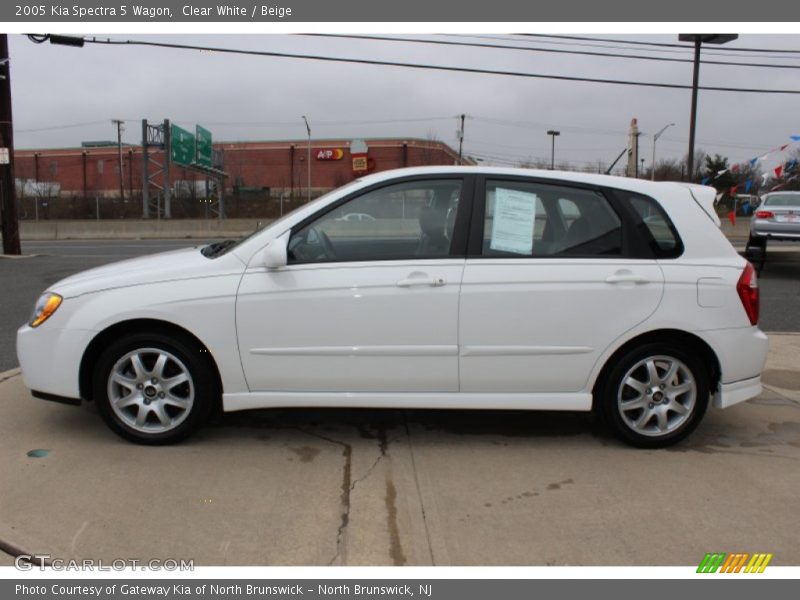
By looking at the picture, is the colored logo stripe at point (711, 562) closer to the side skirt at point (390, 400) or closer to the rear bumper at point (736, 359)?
the side skirt at point (390, 400)

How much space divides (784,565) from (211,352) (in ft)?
10.1

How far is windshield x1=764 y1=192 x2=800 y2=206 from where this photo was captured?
530 inches

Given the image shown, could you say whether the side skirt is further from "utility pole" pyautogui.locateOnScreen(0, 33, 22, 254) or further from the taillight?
"utility pole" pyautogui.locateOnScreen(0, 33, 22, 254)

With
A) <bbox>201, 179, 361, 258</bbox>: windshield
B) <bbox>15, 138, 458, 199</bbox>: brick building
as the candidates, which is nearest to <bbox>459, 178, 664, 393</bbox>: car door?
<bbox>201, 179, 361, 258</bbox>: windshield

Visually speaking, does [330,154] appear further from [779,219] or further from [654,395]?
[654,395]

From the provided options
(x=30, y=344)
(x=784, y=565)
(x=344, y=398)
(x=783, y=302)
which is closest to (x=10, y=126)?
(x=30, y=344)

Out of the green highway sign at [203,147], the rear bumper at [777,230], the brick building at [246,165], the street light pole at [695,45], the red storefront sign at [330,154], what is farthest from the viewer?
the red storefront sign at [330,154]

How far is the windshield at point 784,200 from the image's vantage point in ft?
44.1

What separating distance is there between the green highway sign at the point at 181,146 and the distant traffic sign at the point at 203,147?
24.6 inches

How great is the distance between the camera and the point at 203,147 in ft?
127

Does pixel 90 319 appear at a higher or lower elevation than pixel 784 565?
higher

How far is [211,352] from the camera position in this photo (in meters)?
3.80

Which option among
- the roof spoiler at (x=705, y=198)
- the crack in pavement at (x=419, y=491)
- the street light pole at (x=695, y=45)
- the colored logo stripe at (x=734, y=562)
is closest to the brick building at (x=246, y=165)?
the street light pole at (x=695, y=45)
